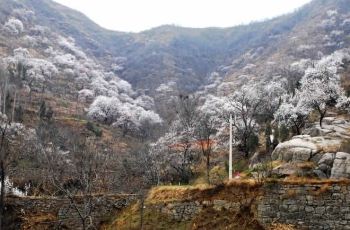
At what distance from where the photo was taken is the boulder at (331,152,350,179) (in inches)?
949

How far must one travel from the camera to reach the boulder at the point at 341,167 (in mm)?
24098

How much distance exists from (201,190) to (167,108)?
83.0 metres

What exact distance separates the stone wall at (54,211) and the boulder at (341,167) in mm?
9534

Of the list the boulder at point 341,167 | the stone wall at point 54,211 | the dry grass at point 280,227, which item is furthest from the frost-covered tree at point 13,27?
the dry grass at point 280,227

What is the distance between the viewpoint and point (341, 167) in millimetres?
24391

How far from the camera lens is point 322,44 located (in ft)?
403

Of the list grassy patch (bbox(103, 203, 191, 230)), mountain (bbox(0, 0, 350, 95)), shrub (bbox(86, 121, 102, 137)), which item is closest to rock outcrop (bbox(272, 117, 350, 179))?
grassy patch (bbox(103, 203, 191, 230))

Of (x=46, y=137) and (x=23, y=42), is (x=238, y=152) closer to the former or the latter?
(x=46, y=137)

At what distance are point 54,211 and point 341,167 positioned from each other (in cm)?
1365

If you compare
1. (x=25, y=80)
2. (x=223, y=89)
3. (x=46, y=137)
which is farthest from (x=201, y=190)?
(x=223, y=89)

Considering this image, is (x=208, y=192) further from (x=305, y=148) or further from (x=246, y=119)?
(x=246, y=119)

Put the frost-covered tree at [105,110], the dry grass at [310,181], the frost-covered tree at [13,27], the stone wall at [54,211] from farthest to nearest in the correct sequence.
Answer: the frost-covered tree at [13,27]
the frost-covered tree at [105,110]
the stone wall at [54,211]
the dry grass at [310,181]

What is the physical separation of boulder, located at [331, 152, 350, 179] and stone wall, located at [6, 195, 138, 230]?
9534mm

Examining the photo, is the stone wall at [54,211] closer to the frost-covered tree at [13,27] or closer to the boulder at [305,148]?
the boulder at [305,148]
